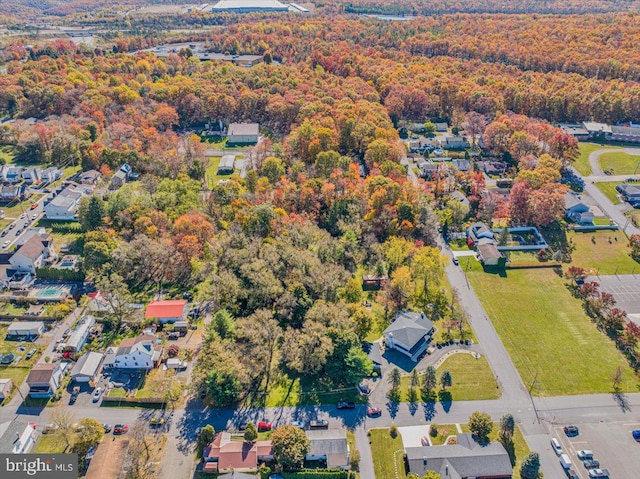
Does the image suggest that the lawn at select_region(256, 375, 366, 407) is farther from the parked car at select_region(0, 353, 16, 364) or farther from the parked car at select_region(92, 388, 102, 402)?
the parked car at select_region(0, 353, 16, 364)

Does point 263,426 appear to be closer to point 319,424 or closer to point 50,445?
point 319,424

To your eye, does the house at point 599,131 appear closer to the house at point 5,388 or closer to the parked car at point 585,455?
the parked car at point 585,455

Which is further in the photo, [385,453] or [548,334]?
[548,334]

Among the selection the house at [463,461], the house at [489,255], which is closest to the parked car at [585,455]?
the house at [463,461]

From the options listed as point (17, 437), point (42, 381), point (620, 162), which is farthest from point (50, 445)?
point (620, 162)

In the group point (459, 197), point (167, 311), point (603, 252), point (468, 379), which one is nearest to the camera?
point (468, 379)

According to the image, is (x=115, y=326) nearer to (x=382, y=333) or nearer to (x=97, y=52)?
(x=382, y=333)

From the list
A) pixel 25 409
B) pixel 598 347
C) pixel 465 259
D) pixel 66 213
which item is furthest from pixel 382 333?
pixel 66 213
